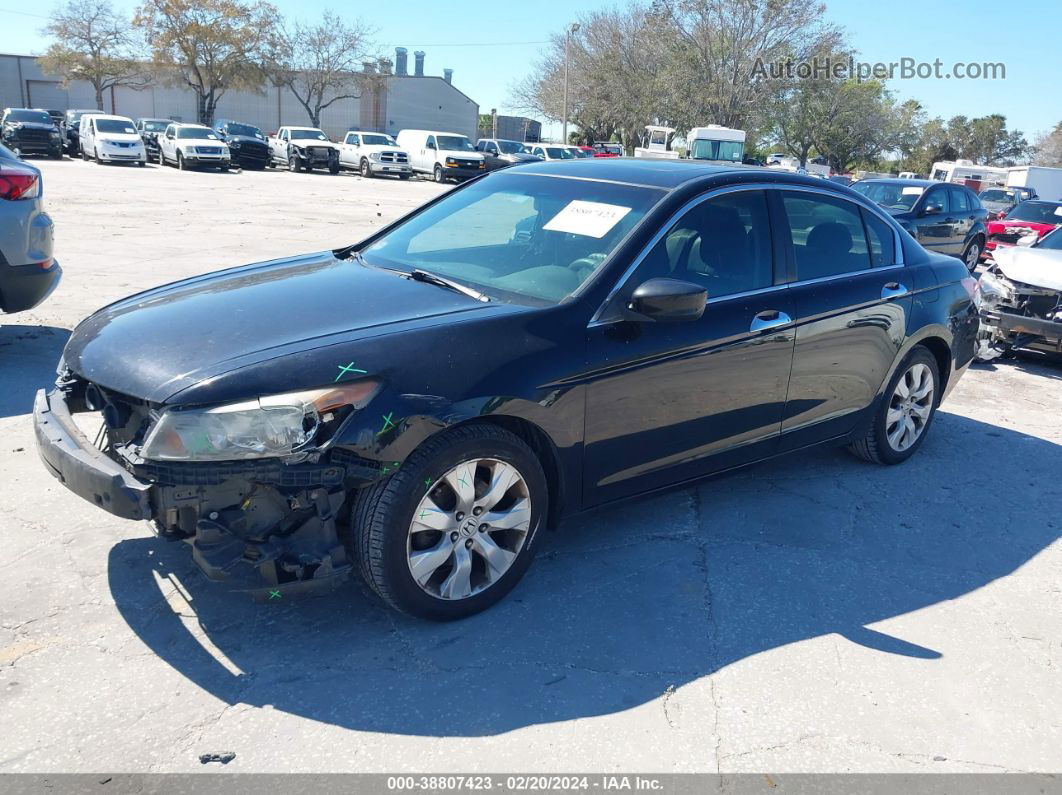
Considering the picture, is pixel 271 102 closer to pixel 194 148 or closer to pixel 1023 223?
pixel 194 148

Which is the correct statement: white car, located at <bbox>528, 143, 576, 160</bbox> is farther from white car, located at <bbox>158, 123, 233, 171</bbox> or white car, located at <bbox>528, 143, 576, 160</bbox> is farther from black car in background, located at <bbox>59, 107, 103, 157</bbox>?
black car in background, located at <bbox>59, 107, 103, 157</bbox>

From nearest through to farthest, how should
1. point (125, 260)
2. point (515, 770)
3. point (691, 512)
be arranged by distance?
point (515, 770) < point (691, 512) < point (125, 260)

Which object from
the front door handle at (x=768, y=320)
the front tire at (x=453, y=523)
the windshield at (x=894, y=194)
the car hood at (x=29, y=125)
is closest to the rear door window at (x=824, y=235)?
the front door handle at (x=768, y=320)

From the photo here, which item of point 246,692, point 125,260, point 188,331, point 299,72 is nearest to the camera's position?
point 246,692

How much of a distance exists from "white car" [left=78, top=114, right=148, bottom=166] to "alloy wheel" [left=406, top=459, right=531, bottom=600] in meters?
33.9

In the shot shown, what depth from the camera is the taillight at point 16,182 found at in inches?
237

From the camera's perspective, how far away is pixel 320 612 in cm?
→ 339

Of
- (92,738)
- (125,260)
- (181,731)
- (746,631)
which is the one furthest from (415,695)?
(125,260)

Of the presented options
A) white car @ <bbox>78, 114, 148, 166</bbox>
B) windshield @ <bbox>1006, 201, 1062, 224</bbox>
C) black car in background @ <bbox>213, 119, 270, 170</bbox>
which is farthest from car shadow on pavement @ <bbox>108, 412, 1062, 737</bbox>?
black car in background @ <bbox>213, 119, 270, 170</bbox>

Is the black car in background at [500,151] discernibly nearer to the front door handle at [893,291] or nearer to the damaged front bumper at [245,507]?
the front door handle at [893,291]

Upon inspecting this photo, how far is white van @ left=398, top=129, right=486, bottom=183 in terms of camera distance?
113 ft

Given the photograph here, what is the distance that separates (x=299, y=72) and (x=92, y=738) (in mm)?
63727
